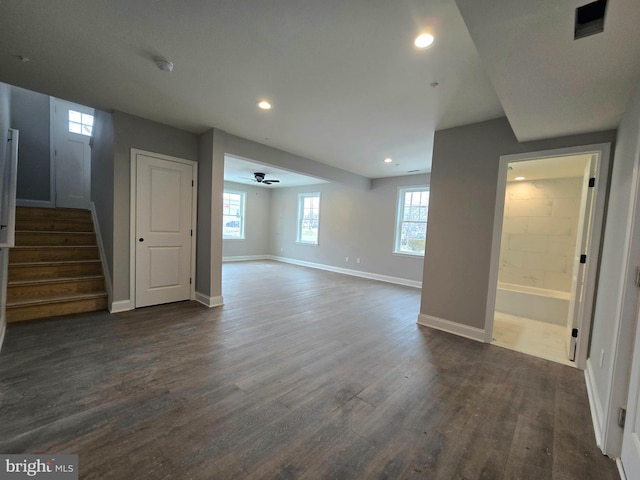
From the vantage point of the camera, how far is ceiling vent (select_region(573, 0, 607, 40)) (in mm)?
1270

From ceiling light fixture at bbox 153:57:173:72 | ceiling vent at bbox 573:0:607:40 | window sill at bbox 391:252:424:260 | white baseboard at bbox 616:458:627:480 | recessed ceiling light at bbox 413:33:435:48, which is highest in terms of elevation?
recessed ceiling light at bbox 413:33:435:48

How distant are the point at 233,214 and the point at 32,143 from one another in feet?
15.1

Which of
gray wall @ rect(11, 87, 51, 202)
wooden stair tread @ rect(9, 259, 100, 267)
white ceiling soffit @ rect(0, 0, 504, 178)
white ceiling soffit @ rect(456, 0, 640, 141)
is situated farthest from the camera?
gray wall @ rect(11, 87, 51, 202)

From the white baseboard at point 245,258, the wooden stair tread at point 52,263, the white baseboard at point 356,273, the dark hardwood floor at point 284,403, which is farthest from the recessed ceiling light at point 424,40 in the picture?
the white baseboard at point 245,258

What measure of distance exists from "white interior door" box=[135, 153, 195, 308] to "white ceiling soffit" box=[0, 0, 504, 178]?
2.47 ft

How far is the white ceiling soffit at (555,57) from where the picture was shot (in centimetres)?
124

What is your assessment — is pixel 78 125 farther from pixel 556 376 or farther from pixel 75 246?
pixel 556 376

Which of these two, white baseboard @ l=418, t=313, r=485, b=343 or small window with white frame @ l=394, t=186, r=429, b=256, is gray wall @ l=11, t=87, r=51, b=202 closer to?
white baseboard @ l=418, t=313, r=485, b=343

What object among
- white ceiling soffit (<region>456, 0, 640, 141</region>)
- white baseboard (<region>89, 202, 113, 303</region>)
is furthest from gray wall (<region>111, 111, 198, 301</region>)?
white ceiling soffit (<region>456, 0, 640, 141</region>)

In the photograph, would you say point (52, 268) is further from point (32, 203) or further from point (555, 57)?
point (555, 57)

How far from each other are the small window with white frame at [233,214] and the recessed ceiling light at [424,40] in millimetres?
7514

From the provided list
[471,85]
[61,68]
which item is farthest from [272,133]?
[471,85]

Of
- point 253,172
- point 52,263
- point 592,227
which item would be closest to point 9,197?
point 52,263

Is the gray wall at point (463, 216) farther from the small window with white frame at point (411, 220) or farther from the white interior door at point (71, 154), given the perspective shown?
the white interior door at point (71, 154)
